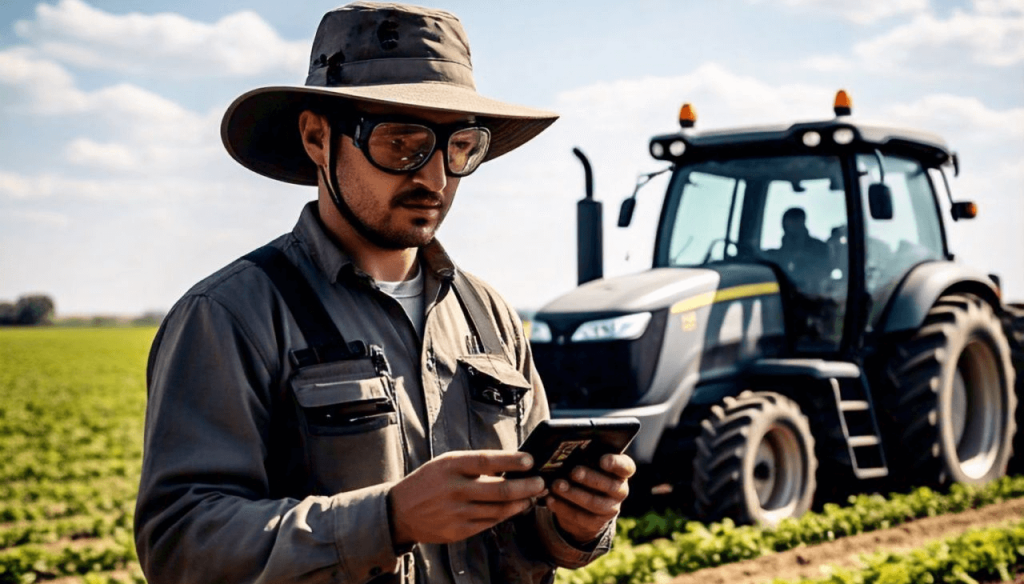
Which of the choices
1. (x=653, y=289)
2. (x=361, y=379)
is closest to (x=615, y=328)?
(x=653, y=289)

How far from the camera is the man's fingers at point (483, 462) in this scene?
1.82 metres

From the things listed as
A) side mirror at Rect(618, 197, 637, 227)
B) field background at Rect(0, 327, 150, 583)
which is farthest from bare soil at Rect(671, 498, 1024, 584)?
field background at Rect(0, 327, 150, 583)

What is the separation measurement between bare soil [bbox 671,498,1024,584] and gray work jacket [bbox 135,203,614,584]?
3.65 metres

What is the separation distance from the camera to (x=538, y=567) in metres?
2.38

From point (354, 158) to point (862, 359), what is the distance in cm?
571

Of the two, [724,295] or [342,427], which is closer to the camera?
[342,427]

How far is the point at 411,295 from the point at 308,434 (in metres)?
0.42

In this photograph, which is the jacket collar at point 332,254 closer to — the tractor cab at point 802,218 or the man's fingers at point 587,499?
the man's fingers at point 587,499

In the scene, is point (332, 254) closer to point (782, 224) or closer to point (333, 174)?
point (333, 174)

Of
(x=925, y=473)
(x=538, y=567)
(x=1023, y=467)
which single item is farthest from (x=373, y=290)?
(x=1023, y=467)

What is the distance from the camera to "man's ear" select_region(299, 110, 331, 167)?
231cm

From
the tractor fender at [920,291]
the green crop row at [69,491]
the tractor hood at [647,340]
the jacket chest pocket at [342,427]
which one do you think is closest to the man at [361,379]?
the jacket chest pocket at [342,427]

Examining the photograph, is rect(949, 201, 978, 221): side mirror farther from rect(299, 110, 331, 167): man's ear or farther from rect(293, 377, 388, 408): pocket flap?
rect(293, 377, 388, 408): pocket flap

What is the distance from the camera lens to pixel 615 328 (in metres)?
6.66
